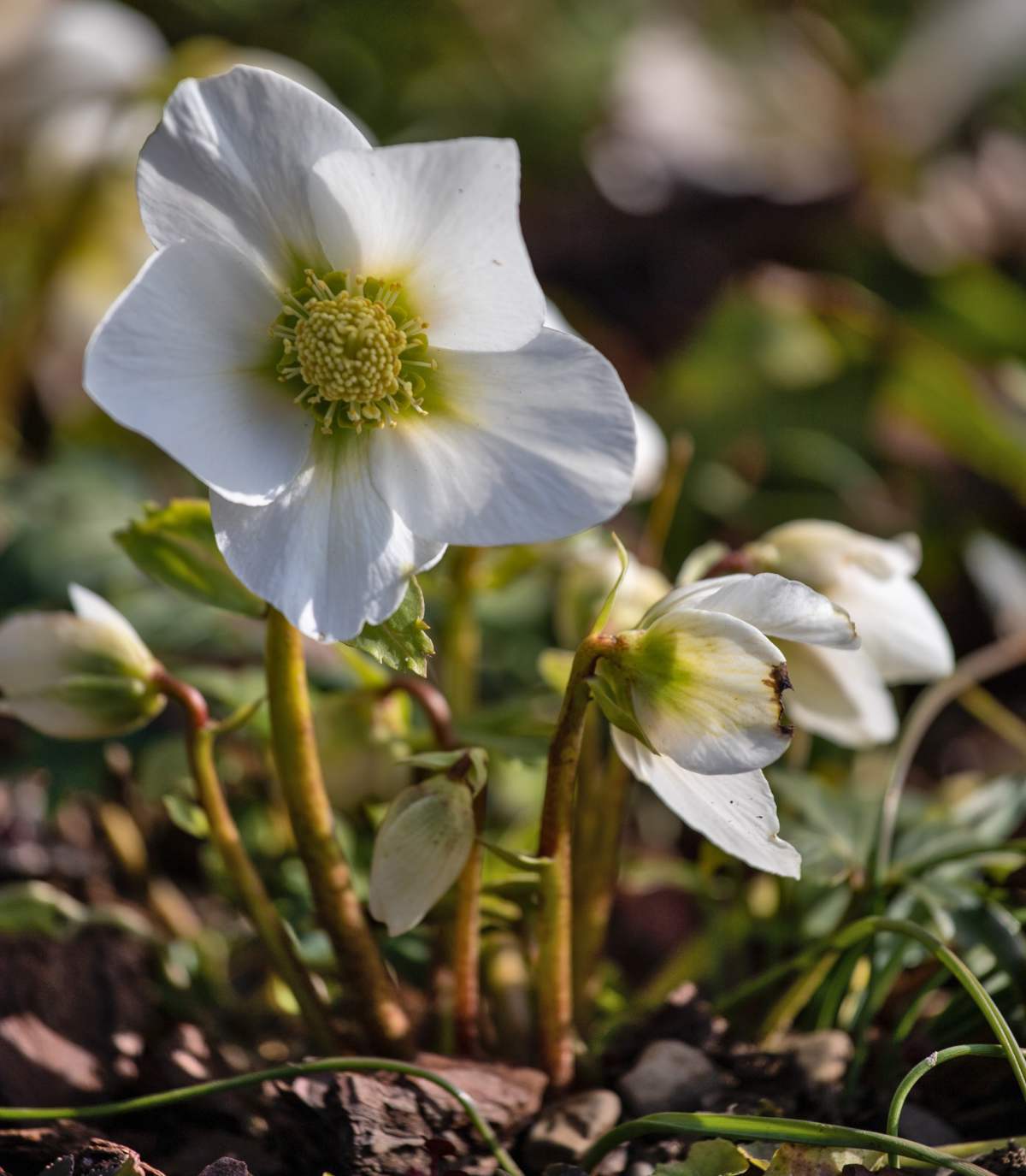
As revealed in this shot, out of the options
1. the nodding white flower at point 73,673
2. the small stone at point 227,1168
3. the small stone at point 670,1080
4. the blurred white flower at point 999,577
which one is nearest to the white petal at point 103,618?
the nodding white flower at point 73,673

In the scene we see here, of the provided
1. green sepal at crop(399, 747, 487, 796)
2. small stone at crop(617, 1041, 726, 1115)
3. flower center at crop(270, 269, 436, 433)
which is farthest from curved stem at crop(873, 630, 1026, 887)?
flower center at crop(270, 269, 436, 433)

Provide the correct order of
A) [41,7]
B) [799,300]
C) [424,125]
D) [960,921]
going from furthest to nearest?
1. [424,125]
2. [41,7]
3. [799,300]
4. [960,921]

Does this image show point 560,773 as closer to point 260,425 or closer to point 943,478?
point 260,425

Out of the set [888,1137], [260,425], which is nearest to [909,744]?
[888,1137]

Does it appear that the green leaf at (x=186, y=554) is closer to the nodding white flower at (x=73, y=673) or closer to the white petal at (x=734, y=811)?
the nodding white flower at (x=73, y=673)

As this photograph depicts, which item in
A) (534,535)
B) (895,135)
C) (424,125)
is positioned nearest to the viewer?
(534,535)

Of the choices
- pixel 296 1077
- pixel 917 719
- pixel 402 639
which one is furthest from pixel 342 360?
pixel 917 719
